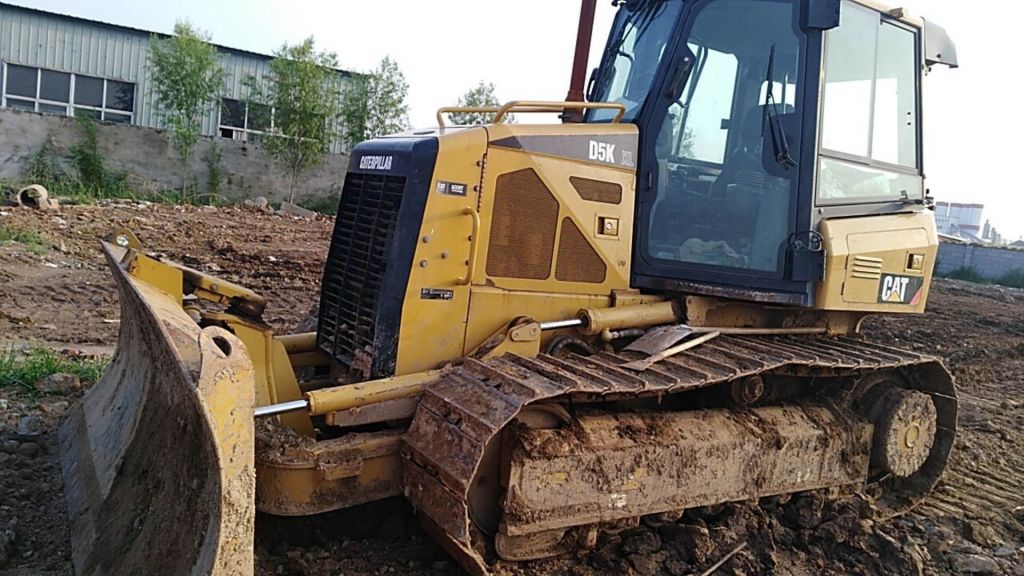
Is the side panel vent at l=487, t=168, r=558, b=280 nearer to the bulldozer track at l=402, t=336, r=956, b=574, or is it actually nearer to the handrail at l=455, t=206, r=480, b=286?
the handrail at l=455, t=206, r=480, b=286

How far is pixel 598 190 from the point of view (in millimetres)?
4625

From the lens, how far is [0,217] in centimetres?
1277

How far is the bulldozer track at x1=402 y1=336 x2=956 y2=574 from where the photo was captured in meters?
3.56

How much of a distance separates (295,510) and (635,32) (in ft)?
11.0

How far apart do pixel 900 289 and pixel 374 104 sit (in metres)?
20.8

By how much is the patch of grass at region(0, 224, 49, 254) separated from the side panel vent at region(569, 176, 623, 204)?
931cm

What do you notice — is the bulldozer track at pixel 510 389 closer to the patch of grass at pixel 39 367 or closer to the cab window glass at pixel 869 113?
the cab window glass at pixel 869 113

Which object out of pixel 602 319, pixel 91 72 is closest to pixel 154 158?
pixel 91 72

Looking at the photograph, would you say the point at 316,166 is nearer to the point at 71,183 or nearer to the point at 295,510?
the point at 71,183

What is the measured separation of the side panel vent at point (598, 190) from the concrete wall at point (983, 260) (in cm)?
2498

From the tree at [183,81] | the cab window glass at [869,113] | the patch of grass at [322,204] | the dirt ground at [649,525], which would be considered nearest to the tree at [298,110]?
the patch of grass at [322,204]

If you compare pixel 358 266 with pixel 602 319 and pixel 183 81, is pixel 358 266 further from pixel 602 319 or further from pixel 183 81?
pixel 183 81

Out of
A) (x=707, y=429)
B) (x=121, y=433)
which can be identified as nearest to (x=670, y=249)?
(x=707, y=429)

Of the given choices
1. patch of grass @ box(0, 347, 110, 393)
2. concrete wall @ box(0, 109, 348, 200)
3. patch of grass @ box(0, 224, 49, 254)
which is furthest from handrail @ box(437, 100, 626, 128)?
concrete wall @ box(0, 109, 348, 200)
